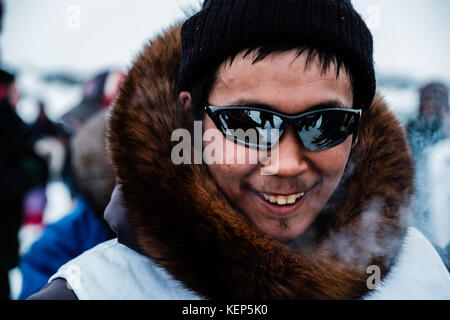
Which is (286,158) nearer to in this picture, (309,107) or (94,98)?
(309,107)

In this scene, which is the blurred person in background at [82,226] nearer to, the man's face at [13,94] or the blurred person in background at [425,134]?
the man's face at [13,94]

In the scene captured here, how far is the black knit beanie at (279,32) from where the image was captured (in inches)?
45.2

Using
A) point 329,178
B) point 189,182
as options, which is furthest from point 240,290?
point 329,178

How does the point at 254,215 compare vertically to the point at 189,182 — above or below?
below

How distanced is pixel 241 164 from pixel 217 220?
19 centimetres

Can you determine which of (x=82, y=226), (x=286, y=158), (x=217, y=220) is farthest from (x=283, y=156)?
(x=82, y=226)

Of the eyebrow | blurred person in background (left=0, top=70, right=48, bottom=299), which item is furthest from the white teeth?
blurred person in background (left=0, top=70, right=48, bottom=299)

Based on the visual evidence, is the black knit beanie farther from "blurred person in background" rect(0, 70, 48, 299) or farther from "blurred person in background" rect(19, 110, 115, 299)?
"blurred person in background" rect(0, 70, 48, 299)

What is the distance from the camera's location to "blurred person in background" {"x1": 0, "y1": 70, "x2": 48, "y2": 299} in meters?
2.58

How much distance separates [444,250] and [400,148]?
0.46 m

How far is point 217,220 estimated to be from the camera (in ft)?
3.78

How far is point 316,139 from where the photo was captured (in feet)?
3.86

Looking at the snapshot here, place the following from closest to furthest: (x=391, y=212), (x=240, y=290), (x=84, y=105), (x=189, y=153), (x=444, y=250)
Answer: (x=240, y=290)
(x=189, y=153)
(x=391, y=212)
(x=444, y=250)
(x=84, y=105)

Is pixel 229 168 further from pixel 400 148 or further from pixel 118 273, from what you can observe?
pixel 400 148
